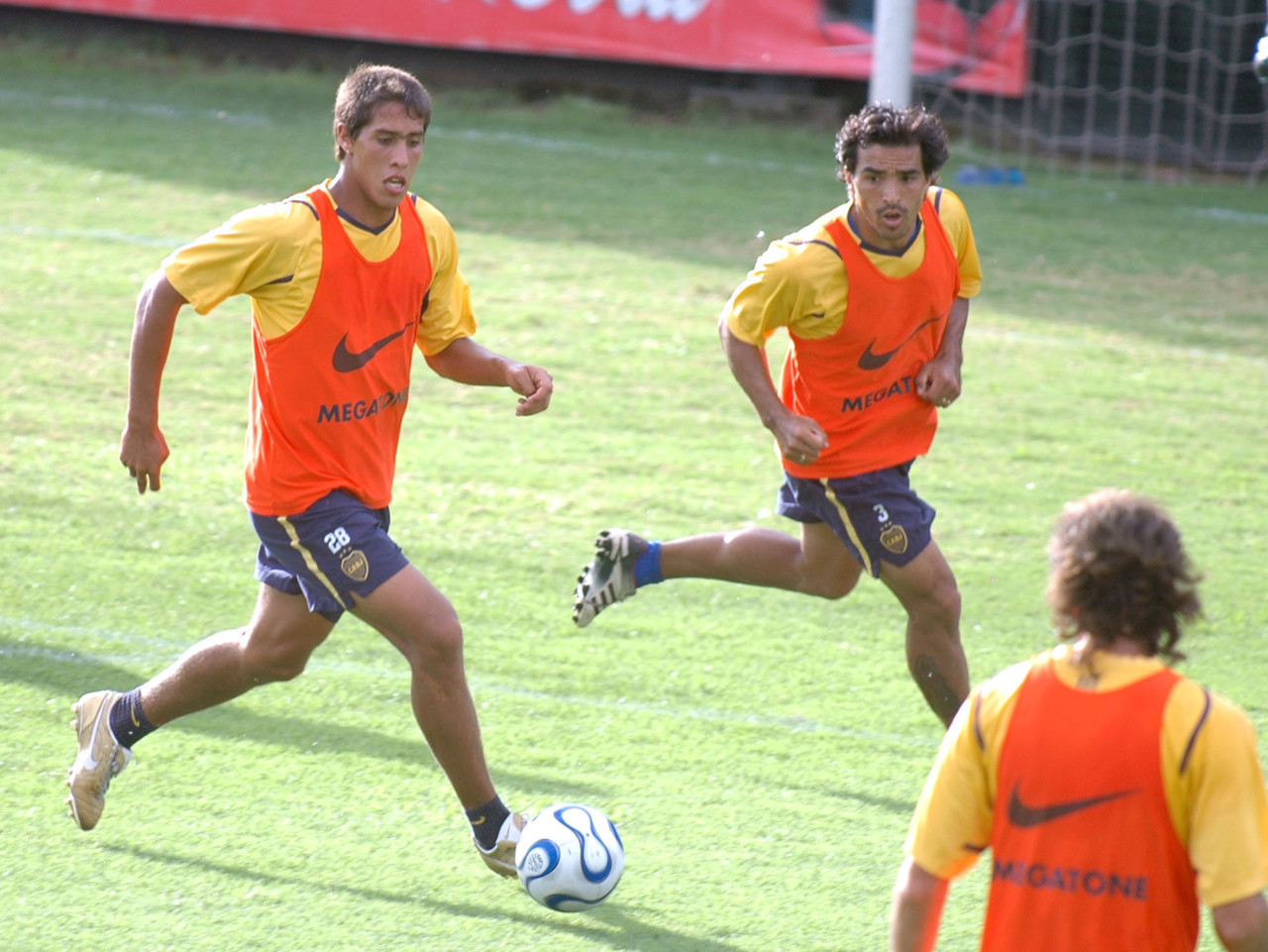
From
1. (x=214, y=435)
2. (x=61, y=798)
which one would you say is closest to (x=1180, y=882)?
(x=61, y=798)

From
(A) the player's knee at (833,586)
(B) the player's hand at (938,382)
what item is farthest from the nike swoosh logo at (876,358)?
(A) the player's knee at (833,586)

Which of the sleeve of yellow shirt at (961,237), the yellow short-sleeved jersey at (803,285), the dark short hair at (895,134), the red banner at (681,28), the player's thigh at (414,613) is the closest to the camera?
the player's thigh at (414,613)

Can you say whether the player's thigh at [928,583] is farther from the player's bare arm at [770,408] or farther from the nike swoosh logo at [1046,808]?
the nike swoosh logo at [1046,808]

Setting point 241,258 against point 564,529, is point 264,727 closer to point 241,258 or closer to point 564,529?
point 241,258

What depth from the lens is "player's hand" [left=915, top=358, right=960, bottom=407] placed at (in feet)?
16.5

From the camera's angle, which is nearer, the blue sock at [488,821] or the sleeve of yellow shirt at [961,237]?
the blue sock at [488,821]

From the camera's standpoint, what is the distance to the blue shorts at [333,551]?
423cm

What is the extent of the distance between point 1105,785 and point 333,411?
8.20 feet

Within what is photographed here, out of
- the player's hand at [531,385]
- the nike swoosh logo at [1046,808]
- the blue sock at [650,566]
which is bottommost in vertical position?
the blue sock at [650,566]

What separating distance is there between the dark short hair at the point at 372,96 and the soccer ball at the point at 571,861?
6.01ft

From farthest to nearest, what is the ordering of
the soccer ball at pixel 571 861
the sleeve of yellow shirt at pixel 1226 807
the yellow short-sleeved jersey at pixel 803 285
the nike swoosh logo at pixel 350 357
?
1. the yellow short-sleeved jersey at pixel 803 285
2. the nike swoosh logo at pixel 350 357
3. the soccer ball at pixel 571 861
4. the sleeve of yellow shirt at pixel 1226 807

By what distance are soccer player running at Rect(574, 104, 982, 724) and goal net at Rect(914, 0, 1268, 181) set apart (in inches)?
438

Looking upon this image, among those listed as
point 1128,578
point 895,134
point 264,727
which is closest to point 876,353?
point 895,134

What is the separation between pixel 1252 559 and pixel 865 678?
2421mm
